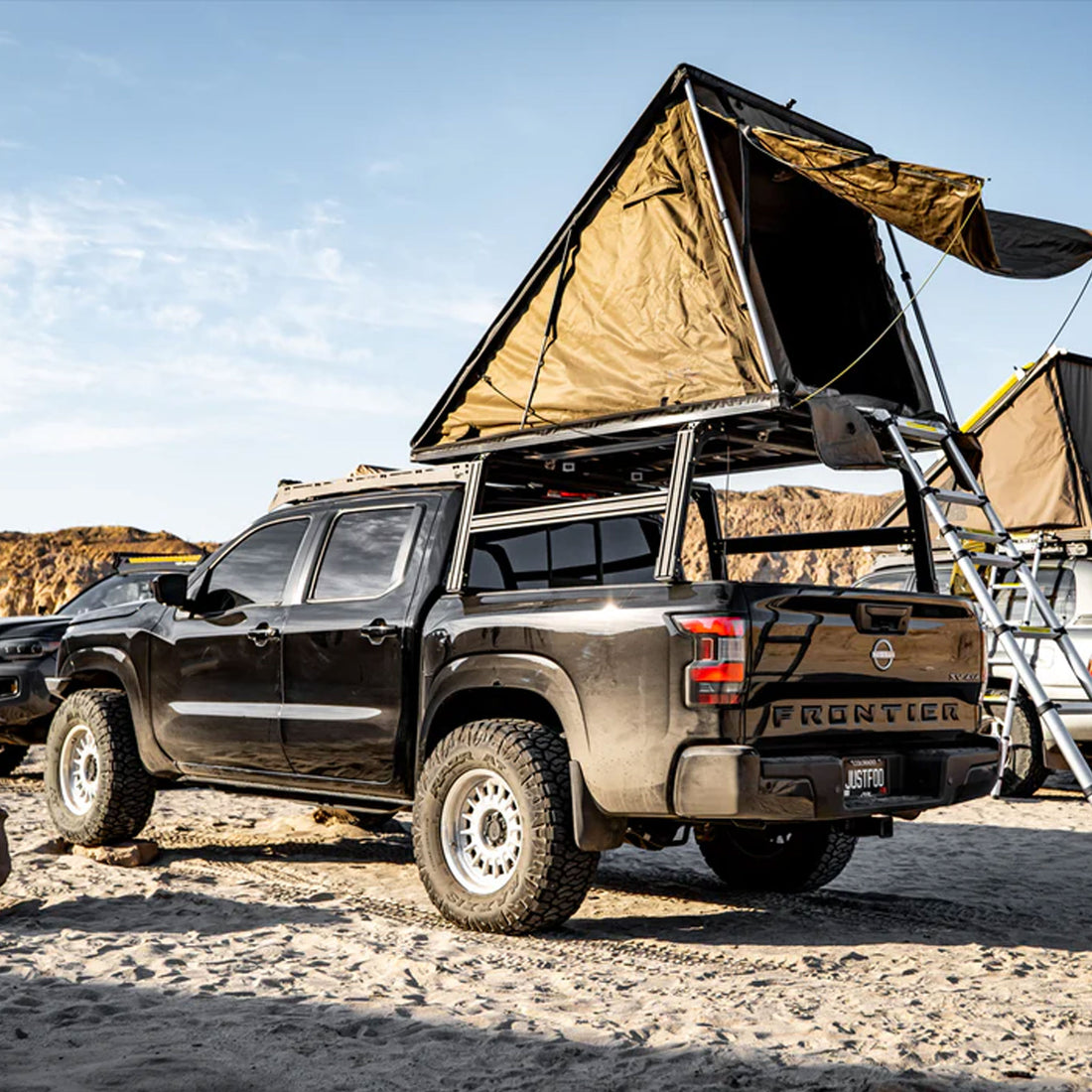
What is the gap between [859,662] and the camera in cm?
582

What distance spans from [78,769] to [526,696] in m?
3.49

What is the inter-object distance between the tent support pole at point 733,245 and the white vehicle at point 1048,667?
5.28 meters

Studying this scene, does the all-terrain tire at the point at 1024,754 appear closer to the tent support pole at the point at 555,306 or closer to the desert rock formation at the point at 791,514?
the tent support pole at the point at 555,306

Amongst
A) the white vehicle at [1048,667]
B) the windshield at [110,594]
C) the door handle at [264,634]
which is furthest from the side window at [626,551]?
the windshield at [110,594]

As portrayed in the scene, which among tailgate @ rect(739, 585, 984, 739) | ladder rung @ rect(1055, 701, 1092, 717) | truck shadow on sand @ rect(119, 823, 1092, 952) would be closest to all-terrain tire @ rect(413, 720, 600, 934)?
truck shadow on sand @ rect(119, 823, 1092, 952)

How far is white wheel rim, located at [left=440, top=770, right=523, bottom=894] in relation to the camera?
6.00m

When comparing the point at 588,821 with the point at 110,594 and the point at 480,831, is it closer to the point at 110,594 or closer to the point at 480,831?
the point at 480,831

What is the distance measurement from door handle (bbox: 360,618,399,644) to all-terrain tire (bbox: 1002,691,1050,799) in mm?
6277

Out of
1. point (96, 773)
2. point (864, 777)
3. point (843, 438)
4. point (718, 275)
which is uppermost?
point (718, 275)

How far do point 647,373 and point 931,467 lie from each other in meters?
7.56

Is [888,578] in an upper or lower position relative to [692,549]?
lower

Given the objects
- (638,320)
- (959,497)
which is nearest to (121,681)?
(638,320)

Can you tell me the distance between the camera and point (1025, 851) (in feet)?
28.2

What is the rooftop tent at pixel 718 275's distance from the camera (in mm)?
6262
